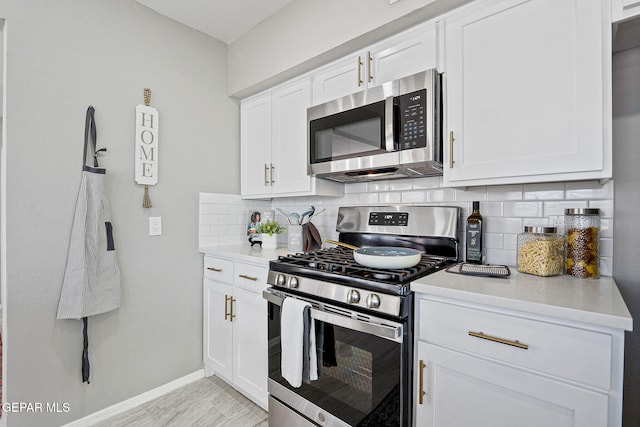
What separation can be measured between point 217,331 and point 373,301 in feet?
4.73

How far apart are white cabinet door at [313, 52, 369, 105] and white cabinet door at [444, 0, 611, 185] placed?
460mm

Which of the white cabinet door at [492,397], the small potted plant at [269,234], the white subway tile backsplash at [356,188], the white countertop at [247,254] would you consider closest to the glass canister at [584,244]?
the white cabinet door at [492,397]

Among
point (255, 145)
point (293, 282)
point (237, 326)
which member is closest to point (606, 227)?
point (293, 282)

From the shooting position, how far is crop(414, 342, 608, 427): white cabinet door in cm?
86

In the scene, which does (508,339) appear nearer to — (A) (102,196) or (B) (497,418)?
(B) (497,418)

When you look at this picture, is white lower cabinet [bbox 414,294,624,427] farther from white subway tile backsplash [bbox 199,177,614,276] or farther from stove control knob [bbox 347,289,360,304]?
white subway tile backsplash [bbox 199,177,614,276]

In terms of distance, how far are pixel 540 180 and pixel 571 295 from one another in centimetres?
45

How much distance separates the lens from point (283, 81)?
213 centimetres

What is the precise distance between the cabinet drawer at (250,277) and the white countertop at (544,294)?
0.95 metres

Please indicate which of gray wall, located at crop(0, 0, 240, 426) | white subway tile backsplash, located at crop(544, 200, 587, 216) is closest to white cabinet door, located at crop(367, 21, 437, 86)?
white subway tile backsplash, located at crop(544, 200, 587, 216)

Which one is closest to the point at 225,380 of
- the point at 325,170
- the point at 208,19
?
the point at 325,170

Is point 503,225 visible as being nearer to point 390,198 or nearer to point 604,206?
point 604,206

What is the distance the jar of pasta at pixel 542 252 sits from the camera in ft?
4.05

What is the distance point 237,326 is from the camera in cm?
196
